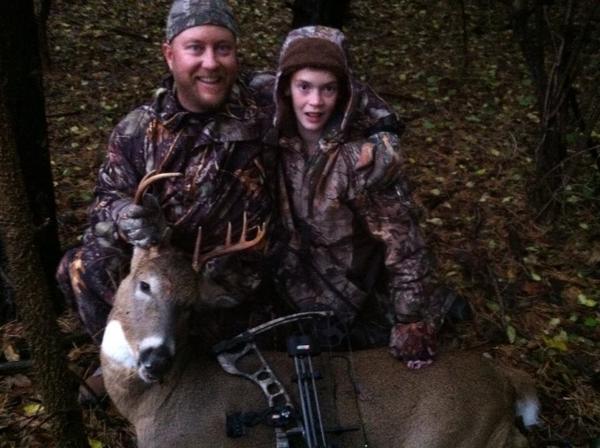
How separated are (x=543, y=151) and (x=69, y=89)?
14.3ft

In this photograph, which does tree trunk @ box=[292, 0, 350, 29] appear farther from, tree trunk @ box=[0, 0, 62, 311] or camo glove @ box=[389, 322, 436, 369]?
camo glove @ box=[389, 322, 436, 369]

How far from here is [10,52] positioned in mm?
3238

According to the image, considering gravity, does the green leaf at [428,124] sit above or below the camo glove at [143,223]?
below

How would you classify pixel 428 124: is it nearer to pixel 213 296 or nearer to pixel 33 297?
pixel 213 296

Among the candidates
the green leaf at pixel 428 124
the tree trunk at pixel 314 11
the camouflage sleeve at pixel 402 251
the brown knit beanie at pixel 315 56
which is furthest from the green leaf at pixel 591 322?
the tree trunk at pixel 314 11

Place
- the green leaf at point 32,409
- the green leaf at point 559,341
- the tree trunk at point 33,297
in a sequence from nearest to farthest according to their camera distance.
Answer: the tree trunk at point 33,297 → the green leaf at point 32,409 → the green leaf at point 559,341

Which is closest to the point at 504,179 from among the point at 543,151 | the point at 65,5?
the point at 543,151

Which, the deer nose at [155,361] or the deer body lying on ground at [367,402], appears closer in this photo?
the deer nose at [155,361]

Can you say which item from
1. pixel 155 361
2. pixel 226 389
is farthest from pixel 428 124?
pixel 155 361

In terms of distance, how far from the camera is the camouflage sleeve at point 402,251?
3.08 m

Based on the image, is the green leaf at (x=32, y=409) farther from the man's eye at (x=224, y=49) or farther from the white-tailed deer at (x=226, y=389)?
the man's eye at (x=224, y=49)

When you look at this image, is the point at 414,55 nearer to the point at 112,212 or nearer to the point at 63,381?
the point at 112,212

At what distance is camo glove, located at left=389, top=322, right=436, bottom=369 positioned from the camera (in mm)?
3117

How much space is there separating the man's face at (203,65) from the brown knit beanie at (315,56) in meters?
0.26
